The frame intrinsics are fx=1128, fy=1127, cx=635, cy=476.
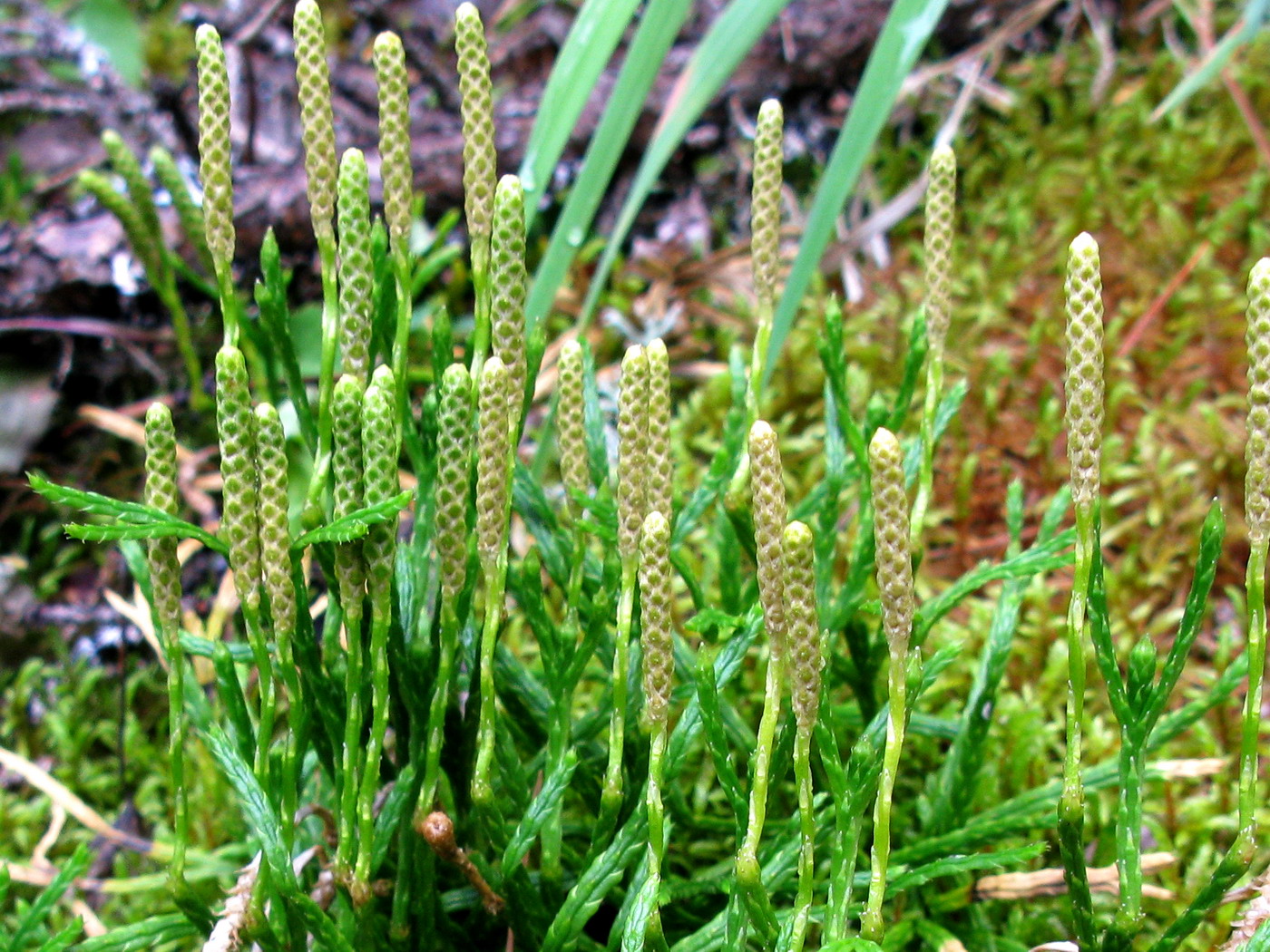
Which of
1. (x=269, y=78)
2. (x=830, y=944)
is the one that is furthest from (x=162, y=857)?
(x=269, y=78)

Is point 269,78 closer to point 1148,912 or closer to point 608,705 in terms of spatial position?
point 608,705

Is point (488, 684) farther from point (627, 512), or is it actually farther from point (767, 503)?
point (767, 503)

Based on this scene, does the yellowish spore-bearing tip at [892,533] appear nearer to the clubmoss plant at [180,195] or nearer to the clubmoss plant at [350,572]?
the clubmoss plant at [350,572]

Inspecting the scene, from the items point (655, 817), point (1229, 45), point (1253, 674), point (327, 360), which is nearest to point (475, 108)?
point (327, 360)

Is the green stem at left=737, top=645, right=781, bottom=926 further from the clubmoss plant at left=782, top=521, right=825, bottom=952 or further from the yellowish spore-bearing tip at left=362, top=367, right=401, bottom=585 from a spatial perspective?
the yellowish spore-bearing tip at left=362, top=367, right=401, bottom=585

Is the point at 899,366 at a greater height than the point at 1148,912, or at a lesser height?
greater

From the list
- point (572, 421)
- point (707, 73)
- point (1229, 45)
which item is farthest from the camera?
point (1229, 45)

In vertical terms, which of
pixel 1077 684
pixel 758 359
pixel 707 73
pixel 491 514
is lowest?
pixel 1077 684

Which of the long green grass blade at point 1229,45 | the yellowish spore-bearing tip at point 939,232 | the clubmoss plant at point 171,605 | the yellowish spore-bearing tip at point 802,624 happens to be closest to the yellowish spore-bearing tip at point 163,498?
the clubmoss plant at point 171,605
